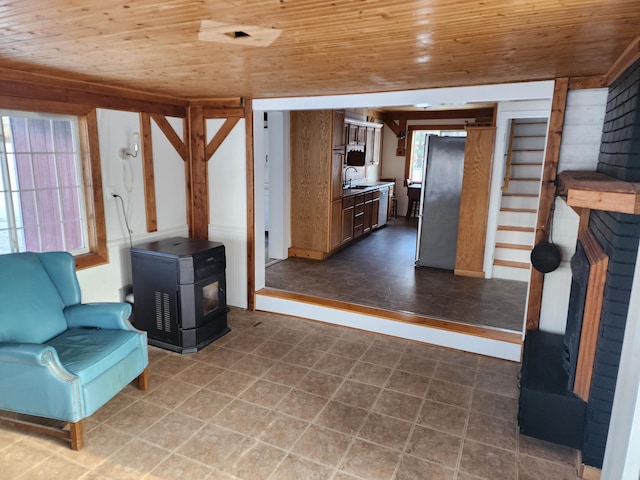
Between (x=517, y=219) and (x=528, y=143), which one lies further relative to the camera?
(x=528, y=143)

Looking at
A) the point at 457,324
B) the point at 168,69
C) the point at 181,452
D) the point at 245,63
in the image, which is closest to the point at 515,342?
the point at 457,324

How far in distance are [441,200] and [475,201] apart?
482 millimetres

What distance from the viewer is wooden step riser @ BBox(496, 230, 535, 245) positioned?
5.59 meters

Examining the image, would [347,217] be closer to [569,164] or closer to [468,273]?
[468,273]

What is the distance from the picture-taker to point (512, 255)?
562 cm

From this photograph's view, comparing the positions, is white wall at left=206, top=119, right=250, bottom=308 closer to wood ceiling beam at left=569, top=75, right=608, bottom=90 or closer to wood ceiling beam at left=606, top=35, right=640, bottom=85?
wood ceiling beam at left=569, top=75, right=608, bottom=90

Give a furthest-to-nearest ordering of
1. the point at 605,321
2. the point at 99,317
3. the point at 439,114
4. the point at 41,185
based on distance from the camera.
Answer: the point at 439,114, the point at 41,185, the point at 99,317, the point at 605,321

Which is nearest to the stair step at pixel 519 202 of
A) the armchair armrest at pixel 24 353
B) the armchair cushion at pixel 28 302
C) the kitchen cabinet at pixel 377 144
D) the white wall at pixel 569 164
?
the white wall at pixel 569 164

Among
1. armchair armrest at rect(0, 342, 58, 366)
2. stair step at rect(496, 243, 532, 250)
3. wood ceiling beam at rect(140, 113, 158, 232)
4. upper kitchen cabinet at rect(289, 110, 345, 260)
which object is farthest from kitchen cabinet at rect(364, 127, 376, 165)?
armchair armrest at rect(0, 342, 58, 366)

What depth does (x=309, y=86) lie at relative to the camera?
11.5 ft

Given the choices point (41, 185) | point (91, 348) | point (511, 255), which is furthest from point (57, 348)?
point (511, 255)

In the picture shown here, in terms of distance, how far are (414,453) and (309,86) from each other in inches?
112

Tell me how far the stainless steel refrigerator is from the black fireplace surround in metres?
2.89

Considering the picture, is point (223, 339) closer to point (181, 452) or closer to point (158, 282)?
point (158, 282)
